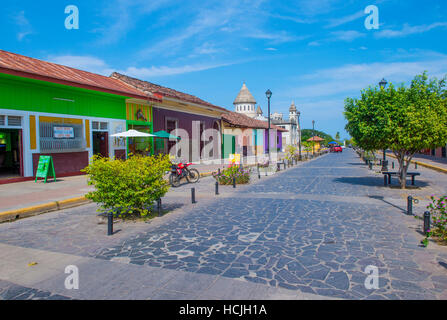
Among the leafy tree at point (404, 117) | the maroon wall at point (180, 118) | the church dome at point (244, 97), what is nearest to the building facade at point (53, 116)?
the maroon wall at point (180, 118)

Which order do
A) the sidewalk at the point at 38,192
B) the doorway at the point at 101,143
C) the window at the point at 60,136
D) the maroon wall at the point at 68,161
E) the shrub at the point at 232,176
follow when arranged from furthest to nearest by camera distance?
the doorway at the point at 101,143
the shrub at the point at 232,176
the maroon wall at the point at 68,161
the window at the point at 60,136
the sidewalk at the point at 38,192

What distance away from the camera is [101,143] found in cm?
1595

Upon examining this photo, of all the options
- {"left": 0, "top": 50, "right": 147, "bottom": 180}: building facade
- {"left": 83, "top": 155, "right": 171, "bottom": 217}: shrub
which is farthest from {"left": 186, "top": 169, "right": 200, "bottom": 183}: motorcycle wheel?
{"left": 83, "top": 155, "right": 171, "bottom": 217}: shrub

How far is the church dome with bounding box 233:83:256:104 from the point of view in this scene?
3211 inches

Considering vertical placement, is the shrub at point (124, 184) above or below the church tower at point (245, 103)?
below

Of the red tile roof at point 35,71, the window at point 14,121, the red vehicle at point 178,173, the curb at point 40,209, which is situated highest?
the red tile roof at point 35,71

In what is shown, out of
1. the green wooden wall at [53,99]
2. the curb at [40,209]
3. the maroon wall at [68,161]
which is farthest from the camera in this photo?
the maroon wall at [68,161]

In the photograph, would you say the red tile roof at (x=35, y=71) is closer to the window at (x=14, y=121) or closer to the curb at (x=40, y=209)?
the window at (x=14, y=121)

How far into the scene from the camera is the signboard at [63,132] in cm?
1296

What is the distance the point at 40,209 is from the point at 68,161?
6.32 m

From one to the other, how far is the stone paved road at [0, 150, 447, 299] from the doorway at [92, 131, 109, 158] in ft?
25.7

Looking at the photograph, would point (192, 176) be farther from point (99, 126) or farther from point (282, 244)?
point (282, 244)

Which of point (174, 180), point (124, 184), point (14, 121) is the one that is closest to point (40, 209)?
point (124, 184)

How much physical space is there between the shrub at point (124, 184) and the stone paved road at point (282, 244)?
60 cm
